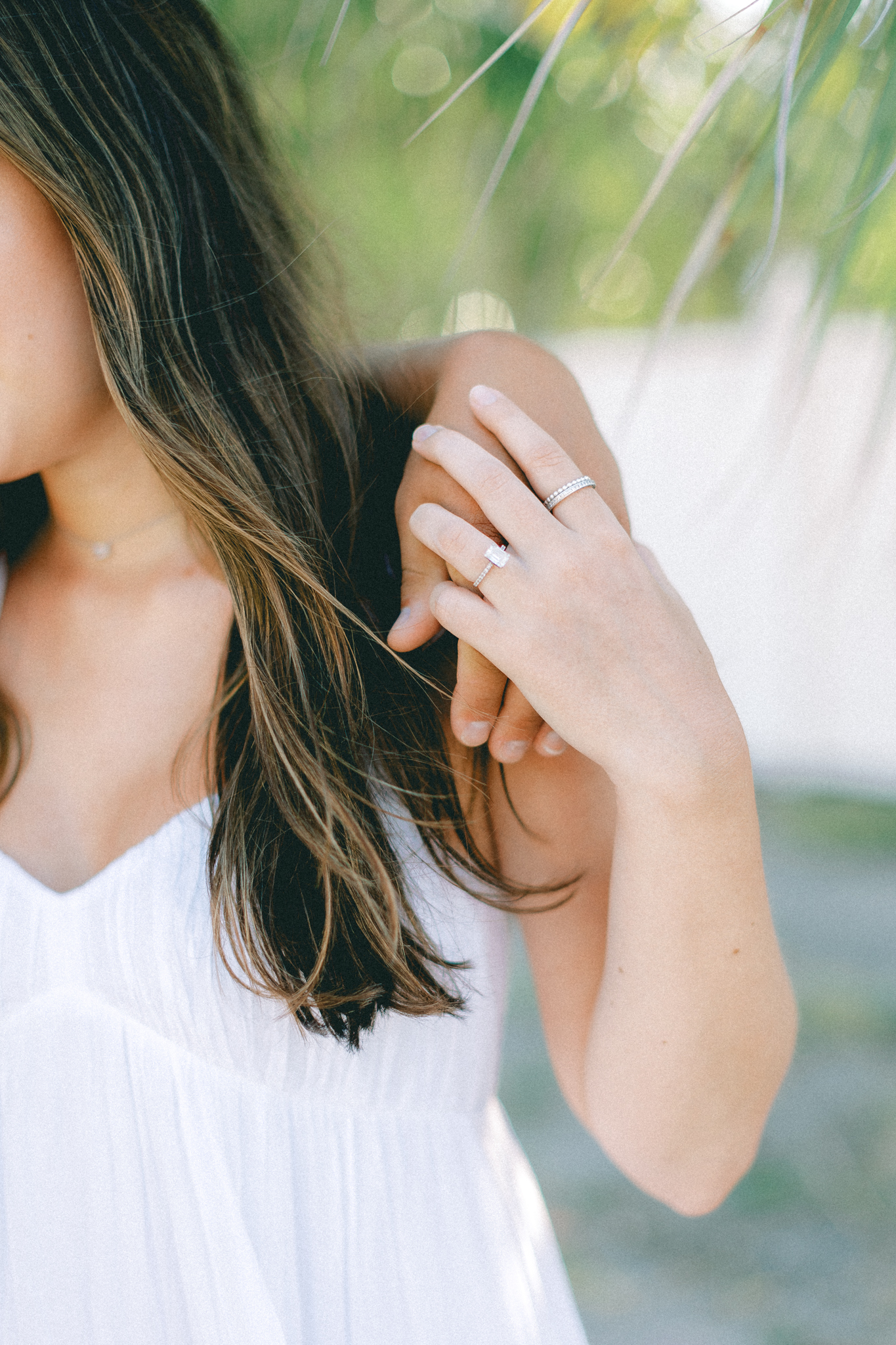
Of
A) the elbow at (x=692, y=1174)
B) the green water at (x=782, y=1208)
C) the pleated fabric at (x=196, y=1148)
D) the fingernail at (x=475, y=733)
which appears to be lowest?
the green water at (x=782, y=1208)

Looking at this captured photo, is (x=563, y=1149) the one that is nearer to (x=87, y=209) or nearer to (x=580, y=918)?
(x=580, y=918)

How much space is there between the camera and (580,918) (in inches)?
46.7

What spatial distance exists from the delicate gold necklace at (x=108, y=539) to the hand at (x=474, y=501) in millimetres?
402

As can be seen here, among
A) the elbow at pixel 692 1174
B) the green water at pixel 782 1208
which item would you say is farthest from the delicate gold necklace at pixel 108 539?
the green water at pixel 782 1208

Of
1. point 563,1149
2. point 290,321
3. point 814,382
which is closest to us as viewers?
point 814,382

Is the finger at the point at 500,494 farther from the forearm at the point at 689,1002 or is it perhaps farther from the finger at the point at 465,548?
the forearm at the point at 689,1002

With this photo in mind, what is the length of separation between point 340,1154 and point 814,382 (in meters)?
0.92

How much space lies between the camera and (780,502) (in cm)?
223

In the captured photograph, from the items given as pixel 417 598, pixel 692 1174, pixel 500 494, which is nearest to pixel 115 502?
pixel 417 598

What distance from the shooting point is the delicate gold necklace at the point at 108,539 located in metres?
1.36

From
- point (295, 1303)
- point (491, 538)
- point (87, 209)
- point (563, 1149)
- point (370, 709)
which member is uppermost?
point (87, 209)

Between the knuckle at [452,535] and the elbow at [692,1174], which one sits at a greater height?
the knuckle at [452,535]

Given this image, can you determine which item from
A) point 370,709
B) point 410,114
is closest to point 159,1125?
point 370,709

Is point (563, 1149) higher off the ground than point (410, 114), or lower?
lower
